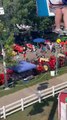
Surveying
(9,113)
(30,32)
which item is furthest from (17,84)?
(30,32)

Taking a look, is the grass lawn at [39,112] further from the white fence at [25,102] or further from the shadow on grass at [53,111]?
the white fence at [25,102]

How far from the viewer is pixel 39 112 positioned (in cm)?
1605

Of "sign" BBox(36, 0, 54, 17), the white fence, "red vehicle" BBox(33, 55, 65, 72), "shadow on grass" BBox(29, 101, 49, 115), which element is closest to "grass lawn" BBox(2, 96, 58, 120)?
"shadow on grass" BBox(29, 101, 49, 115)

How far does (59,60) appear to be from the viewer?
2594cm

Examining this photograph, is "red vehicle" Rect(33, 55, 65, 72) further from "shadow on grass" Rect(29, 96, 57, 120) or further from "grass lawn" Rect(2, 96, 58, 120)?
"grass lawn" Rect(2, 96, 58, 120)

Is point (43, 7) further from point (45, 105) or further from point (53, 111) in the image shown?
point (45, 105)

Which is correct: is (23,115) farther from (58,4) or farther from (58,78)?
(58,4)

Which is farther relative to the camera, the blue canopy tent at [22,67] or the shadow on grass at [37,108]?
the blue canopy tent at [22,67]

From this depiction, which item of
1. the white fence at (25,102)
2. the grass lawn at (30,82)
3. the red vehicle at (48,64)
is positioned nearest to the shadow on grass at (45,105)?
the white fence at (25,102)

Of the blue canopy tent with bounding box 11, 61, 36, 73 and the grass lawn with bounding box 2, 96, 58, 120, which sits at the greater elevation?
the blue canopy tent with bounding box 11, 61, 36, 73

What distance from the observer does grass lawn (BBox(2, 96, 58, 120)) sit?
50.5 feet

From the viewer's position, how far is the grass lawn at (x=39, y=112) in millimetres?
15383

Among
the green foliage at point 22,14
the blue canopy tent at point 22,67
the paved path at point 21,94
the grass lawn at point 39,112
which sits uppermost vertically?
the green foliage at point 22,14

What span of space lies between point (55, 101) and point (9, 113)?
3573 millimetres
